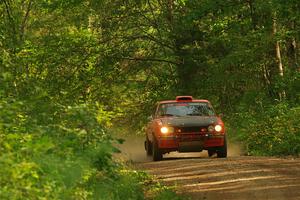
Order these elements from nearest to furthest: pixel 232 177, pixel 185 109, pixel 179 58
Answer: pixel 232 177
pixel 185 109
pixel 179 58

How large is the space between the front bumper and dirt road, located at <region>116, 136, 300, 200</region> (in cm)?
134

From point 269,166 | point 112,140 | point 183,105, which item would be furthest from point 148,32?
point 112,140

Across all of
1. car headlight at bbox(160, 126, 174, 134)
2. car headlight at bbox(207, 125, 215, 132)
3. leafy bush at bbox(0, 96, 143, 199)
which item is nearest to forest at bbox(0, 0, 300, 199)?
car headlight at bbox(160, 126, 174, 134)

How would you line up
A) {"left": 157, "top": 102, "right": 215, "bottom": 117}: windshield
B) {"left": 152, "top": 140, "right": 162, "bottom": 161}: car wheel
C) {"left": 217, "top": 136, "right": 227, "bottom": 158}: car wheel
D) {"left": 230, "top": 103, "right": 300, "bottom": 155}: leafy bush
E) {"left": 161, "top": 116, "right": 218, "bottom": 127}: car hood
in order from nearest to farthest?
{"left": 161, "top": 116, "right": 218, "bottom": 127}: car hood, {"left": 152, "top": 140, "right": 162, "bottom": 161}: car wheel, {"left": 217, "top": 136, "right": 227, "bottom": 158}: car wheel, {"left": 157, "top": 102, "right": 215, "bottom": 117}: windshield, {"left": 230, "top": 103, "right": 300, "bottom": 155}: leafy bush

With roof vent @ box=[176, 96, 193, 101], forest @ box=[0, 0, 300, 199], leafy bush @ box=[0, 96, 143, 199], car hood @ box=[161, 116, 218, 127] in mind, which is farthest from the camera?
forest @ box=[0, 0, 300, 199]

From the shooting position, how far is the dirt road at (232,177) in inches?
454

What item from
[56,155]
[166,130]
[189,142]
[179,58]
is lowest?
[189,142]

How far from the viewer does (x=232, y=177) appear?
13.5 metres

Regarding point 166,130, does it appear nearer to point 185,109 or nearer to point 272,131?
point 185,109

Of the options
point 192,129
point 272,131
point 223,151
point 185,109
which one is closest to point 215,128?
point 192,129

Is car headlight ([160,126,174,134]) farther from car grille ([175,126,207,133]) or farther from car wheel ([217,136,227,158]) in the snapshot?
car wheel ([217,136,227,158])

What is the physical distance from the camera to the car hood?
18.2 m

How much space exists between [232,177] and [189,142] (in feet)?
15.8

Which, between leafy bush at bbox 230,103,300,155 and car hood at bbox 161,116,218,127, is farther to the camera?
leafy bush at bbox 230,103,300,155
